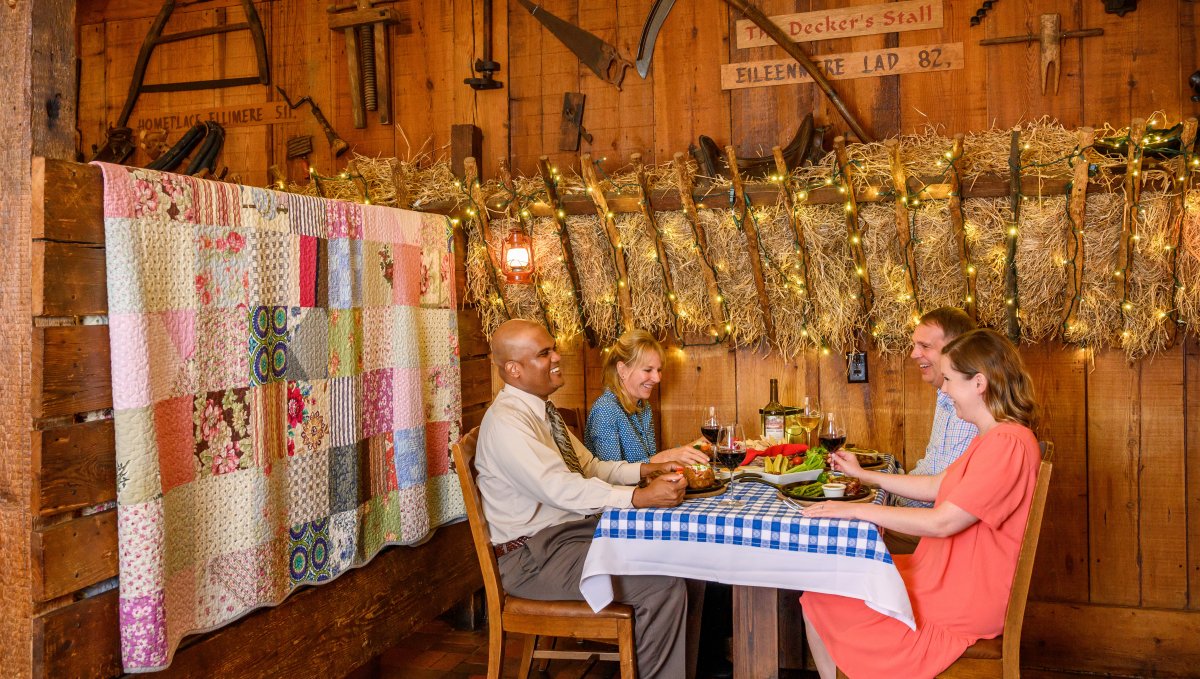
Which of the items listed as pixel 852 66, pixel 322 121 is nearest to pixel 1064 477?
pixel 852 66

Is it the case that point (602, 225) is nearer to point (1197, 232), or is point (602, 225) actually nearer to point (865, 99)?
point (865, 99)

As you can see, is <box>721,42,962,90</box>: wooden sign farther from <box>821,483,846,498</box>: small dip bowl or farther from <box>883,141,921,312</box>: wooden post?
<box>821,483,846,498</box>: small dip bowl

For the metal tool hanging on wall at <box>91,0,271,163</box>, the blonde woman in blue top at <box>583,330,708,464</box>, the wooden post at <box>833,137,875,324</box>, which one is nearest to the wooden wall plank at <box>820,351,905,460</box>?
the wooden post at <box>833,137,875,324</box>

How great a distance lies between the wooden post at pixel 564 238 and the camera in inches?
148

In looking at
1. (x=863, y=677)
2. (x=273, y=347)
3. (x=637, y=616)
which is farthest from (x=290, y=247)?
(x=863, y=677)

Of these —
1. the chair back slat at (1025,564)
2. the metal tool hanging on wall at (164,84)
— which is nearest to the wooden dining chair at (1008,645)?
the chair back slat at (1025,564)

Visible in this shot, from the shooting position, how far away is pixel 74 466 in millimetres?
2166

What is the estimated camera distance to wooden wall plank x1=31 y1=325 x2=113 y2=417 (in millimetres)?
2090

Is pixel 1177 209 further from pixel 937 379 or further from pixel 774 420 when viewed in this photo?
pixel 774 420

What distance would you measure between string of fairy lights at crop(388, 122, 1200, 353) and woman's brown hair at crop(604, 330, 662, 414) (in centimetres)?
41

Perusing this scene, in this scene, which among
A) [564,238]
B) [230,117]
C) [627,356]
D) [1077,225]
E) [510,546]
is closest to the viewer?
[510,546]

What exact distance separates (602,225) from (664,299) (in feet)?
1.45

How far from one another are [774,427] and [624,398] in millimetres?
635

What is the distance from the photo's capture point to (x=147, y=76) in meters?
5.03
